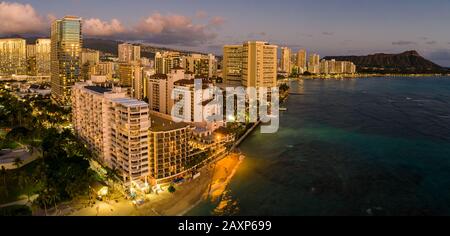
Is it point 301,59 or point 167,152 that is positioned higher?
point 301,59

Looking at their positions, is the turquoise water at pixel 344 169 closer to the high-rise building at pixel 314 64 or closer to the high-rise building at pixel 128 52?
the high-rise building at pixel 128 52

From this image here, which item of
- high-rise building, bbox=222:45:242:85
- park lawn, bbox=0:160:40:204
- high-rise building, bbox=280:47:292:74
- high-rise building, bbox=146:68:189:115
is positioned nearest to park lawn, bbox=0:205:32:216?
park lawn, bbox=0:160:40:204

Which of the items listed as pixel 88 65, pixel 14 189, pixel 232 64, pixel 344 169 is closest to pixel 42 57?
pixel 88 65

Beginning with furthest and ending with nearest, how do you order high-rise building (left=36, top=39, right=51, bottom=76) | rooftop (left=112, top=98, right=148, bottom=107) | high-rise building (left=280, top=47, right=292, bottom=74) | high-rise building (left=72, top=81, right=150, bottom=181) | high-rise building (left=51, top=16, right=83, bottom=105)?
1. high-rise building (left=280, top=47, right=292, bottom=74)
2. high-rise building (left=36, top=39, right=51, bottom=76)
3. high-rise building (left=51, top=16, right=83, bottom=105)
4. rooftop (left=112, top=98, right=148, bottom=107)
5. high-rise building (left=72, top=81, right=150, bottom=181)

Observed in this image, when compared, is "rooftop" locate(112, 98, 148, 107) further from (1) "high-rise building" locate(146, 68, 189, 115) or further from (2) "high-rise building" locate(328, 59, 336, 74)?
(2) "high-rise building" locate(328, 59, 336, 74)

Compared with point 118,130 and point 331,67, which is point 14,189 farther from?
point 331,67

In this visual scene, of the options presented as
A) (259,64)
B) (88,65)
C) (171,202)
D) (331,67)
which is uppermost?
(331,67)

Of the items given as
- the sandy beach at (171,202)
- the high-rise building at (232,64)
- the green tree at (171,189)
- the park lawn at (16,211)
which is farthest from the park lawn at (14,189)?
the high-rise building at (232,64)
